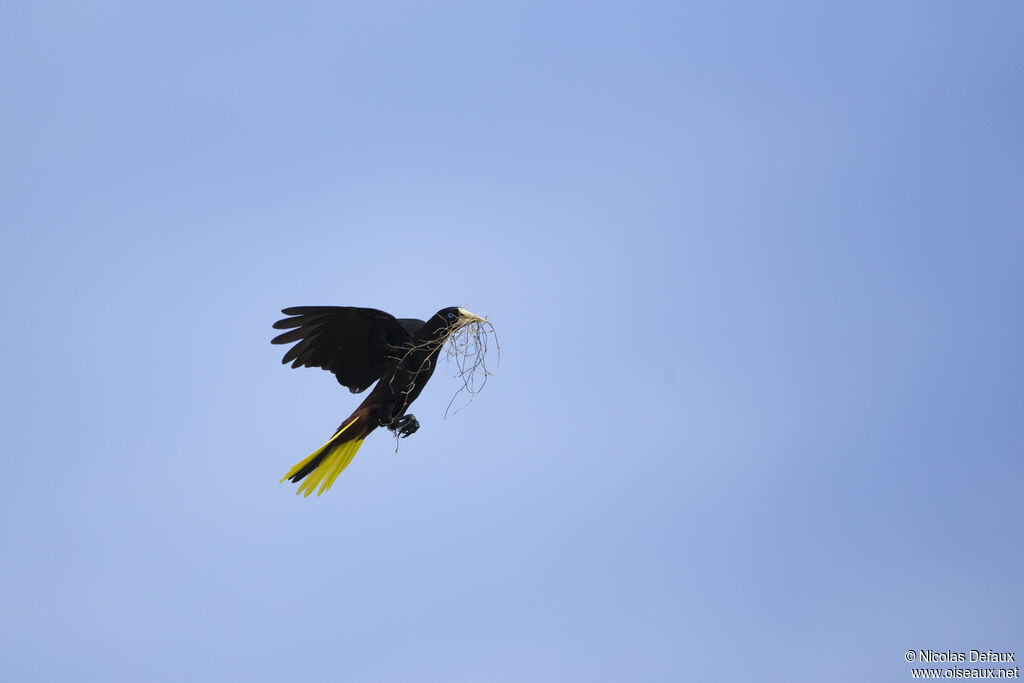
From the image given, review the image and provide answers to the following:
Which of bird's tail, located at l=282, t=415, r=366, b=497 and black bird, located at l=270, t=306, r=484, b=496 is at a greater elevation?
black bird, located at l=270, t=306, r=484, b=496

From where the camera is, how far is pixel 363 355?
830 cm

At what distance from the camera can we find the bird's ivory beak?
762cm

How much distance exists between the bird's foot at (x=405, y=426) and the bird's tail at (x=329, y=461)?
0.27 metres

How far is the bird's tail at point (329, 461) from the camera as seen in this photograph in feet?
25.7

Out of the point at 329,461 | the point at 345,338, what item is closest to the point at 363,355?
the point at 345,338

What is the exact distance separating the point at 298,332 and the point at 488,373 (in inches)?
66.1

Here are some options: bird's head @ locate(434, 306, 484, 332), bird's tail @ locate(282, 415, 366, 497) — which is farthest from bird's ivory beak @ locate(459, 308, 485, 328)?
bird's tail @ locate(282, 415, 366, 497)

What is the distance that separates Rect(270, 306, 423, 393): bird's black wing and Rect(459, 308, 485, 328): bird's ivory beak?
23.4 inches

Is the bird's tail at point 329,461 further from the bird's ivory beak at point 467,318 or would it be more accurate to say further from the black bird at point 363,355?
the bird's ivory beak at point 467,318

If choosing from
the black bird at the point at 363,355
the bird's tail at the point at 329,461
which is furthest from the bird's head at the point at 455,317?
the bird's tail at the point at 329,461

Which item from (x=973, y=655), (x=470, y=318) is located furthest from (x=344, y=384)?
(x=973, y=655)

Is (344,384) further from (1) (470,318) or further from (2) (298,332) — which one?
(1) (470,318)

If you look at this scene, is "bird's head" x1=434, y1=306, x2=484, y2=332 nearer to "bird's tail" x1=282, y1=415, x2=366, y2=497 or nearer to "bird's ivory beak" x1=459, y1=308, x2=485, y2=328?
"bird's ivory beak" x1=459, y1=308, x2=485, y2=328

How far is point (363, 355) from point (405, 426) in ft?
2.41
